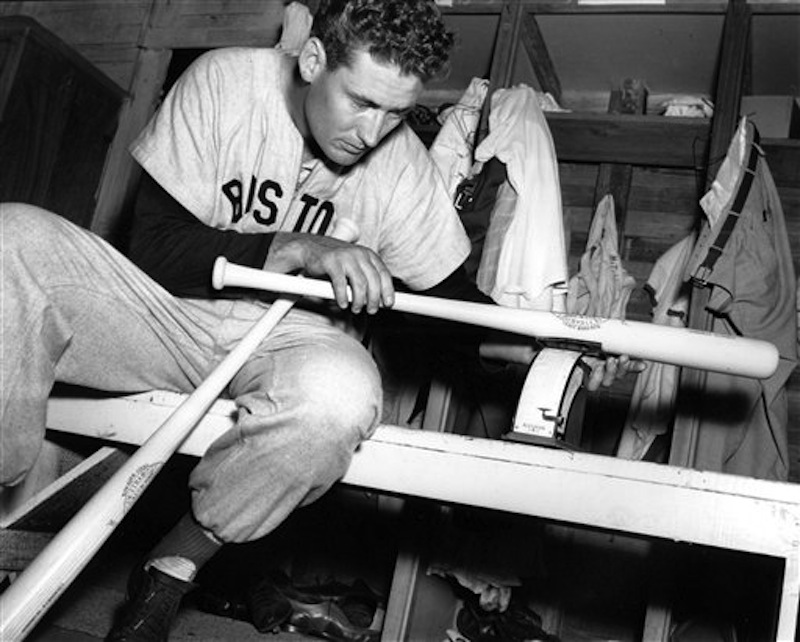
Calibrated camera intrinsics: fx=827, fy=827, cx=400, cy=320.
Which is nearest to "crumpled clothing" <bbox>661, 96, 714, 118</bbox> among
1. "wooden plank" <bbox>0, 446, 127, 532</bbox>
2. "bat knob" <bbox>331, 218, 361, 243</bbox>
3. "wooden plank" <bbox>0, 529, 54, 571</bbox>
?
"bat knob" <bbox>331, 218, 361, 243</bbox>

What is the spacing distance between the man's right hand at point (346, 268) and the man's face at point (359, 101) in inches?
10.3

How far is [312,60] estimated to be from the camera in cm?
156

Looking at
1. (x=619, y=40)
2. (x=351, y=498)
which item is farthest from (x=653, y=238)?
(x=351, y=498)

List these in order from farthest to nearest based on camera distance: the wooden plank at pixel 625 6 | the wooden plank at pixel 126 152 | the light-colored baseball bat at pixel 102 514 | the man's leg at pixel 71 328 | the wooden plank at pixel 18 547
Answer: the wooden plank at pixel 126 152
the wooden plank at pixel 625 6
the wooden plank at pixel 18 547
the man's leg at pixel 71 328
the light-colored baseball bat at pixel 102 514

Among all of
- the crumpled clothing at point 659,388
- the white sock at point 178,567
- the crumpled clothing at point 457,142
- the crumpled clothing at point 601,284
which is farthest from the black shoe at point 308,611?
the crumpled clothing at point 457,142

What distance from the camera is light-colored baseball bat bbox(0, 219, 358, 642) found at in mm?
1020

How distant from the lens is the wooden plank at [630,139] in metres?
2.66

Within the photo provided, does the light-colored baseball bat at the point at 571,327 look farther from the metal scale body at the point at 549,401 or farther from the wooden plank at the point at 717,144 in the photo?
the wooden plank at the point at 717,144

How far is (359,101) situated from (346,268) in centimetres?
37

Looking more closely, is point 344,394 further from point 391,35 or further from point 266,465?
point 391,35

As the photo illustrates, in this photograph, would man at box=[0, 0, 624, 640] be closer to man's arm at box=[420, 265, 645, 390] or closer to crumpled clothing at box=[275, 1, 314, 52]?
man's arm at box=[420, 265, 645, 390]

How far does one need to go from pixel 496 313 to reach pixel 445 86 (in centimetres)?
222

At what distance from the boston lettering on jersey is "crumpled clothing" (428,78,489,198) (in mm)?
929

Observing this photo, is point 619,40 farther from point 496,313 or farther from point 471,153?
point 496,313
